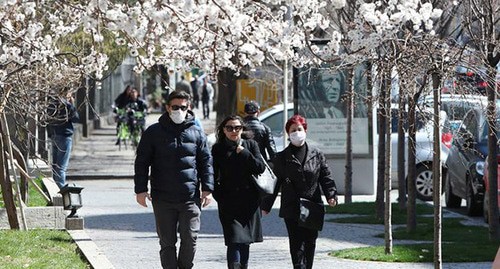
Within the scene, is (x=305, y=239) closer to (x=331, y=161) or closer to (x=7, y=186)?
(x=7, y=186)

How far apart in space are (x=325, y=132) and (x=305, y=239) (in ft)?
36.5

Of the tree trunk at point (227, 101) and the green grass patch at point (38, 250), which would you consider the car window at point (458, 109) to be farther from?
the tree trunk at point (227, 101)

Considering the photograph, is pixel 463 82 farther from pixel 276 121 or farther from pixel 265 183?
pixel 276 121

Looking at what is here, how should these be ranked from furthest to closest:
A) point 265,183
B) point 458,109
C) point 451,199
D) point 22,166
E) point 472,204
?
1. point 451,199
2. point 472,204
3. point 22,166
4. point 458,109
5. point 265,183

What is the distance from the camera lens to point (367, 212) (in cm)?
1883

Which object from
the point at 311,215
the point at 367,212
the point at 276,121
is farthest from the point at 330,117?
the point at 311,215

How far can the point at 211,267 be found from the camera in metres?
12.7

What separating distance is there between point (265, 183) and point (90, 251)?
2490mm

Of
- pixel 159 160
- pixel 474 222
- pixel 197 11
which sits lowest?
pixel 474 222

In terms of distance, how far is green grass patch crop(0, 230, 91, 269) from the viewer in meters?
11.9

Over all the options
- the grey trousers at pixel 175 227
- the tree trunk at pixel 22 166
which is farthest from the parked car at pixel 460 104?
the tree trunk at pixel 22 166

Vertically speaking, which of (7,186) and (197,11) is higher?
(197,11)

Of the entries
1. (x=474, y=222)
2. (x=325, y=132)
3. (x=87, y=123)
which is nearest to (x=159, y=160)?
(x=474, y=222)

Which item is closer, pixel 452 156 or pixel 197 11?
pixel 197 11
